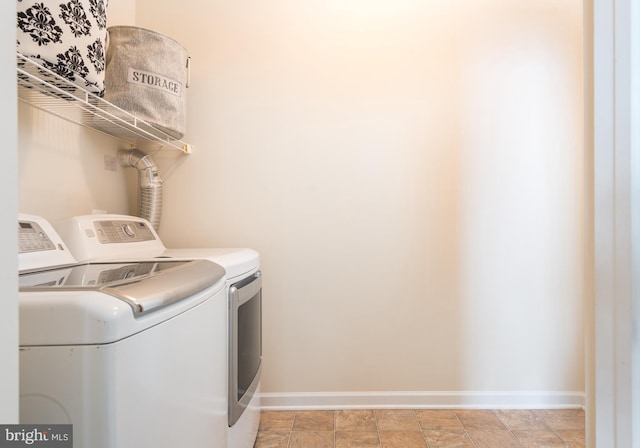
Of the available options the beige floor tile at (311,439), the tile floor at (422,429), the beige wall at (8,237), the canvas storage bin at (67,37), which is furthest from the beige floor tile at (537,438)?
the canvas storage bin at (67,37)

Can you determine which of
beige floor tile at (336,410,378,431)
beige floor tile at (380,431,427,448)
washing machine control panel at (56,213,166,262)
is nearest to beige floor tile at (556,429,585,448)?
beige floor tile at (380,431,427,448)

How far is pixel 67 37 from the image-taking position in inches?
41.3

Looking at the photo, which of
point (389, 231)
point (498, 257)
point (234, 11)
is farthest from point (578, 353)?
point (234, 11)

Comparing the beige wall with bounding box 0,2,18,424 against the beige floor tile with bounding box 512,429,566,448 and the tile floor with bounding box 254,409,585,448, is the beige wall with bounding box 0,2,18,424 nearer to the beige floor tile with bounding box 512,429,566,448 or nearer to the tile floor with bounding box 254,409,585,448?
the tile floor with bounding box 254,409,585,448

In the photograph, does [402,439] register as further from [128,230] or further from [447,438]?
[128,230]

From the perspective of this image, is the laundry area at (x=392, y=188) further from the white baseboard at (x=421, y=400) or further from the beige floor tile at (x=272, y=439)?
the beige floor tile at (x=272, y=439)

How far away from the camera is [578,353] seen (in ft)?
6.40

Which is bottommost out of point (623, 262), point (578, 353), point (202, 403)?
point (578, 353)

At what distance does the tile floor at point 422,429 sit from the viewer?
164 cm

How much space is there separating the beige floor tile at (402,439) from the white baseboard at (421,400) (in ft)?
0.74

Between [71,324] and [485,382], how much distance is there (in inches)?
79.7

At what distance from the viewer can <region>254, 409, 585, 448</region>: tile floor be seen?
1.64 metres

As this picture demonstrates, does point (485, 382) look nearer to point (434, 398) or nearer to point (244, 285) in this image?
point (434, 398)

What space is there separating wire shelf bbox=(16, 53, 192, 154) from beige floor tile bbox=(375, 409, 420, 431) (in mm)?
1734
